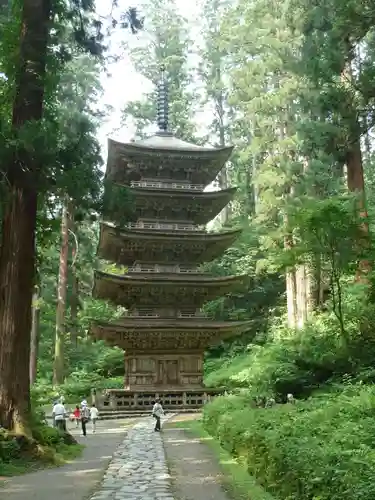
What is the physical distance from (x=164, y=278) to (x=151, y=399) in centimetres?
500

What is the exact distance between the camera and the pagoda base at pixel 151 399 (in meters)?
22.0

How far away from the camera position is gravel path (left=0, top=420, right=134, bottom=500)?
22.9 feet

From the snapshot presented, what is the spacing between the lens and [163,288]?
23.6 metres

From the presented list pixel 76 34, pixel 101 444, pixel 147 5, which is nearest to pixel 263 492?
pixel 101 444

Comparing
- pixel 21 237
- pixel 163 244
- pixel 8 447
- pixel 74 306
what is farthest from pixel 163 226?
pixel 8 447

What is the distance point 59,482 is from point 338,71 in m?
11.1

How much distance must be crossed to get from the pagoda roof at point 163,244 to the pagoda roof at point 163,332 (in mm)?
2978

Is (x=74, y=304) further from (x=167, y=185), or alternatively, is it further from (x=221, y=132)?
(x=221, y=132)

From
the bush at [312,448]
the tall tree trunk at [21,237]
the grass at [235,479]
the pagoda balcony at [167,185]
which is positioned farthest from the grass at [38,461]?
the pagoda balcony at [167,185]

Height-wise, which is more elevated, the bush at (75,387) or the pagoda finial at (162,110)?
the pagoda finial at (162,110)

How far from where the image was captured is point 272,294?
32844 mm

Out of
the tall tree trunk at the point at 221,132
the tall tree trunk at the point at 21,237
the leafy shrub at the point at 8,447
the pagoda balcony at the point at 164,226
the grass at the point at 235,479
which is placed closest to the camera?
the grass at the point at 235,479

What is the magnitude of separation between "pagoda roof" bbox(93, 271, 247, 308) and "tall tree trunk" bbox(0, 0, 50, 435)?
12.5m

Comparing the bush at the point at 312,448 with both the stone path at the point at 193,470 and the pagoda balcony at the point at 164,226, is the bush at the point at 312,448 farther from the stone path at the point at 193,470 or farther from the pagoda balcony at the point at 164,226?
the pagoda balcony at the point at 164,226
